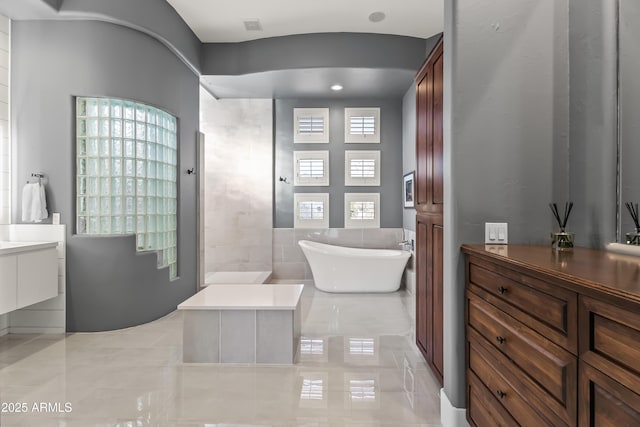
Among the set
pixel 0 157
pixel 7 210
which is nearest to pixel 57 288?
pixel 7 210

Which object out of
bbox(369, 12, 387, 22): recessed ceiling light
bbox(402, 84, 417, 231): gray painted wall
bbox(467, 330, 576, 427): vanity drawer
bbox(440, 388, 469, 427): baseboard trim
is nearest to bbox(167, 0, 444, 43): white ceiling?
bbox(369, 12, 387, 22): recessed ceiling light

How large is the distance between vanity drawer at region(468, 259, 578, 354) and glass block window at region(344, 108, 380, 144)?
4.22 meters

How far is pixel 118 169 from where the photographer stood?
3428 mm

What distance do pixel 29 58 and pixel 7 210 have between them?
1.37 metres

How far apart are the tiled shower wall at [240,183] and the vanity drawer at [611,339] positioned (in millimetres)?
4838

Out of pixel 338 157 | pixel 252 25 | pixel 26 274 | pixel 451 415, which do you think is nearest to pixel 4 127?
pixel 26 274

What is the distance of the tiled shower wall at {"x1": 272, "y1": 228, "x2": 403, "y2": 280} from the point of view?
18.4 ft

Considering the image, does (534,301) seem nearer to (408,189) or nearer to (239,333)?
(239,333)

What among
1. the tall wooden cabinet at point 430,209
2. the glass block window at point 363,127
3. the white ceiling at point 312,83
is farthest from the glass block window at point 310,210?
the tall wooden cabinet at point 430,209

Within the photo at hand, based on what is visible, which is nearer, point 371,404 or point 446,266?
point 446,266

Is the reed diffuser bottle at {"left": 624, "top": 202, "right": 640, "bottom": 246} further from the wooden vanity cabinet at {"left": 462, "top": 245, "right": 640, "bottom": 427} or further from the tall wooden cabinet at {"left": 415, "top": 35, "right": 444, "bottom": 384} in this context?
the tall wooden cabinet at {"left": 415, "top": 35, "right": 444, "bottom": 384}

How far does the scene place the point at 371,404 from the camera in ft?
7.03

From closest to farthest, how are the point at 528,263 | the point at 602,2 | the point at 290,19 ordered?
the point at 528,263, the point at 602,2, the point at 290,19

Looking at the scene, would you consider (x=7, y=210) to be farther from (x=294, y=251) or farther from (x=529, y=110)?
(x=529, y=110)
